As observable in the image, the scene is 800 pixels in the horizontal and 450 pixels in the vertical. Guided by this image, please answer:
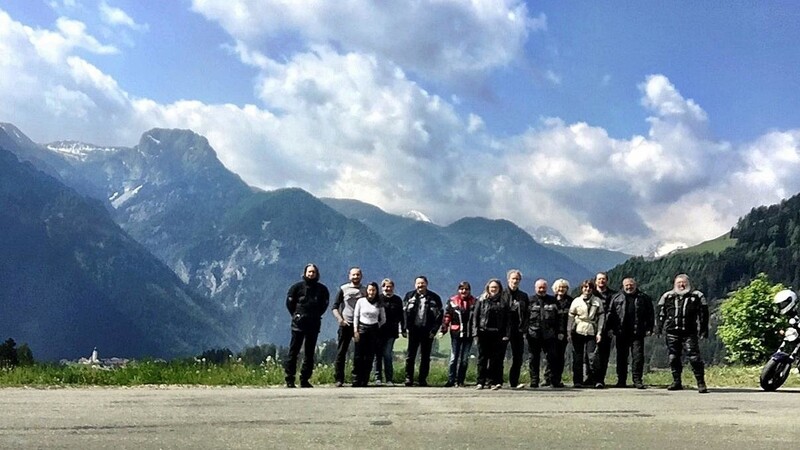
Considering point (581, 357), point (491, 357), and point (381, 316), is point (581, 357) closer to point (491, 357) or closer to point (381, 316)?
point (491, 357)

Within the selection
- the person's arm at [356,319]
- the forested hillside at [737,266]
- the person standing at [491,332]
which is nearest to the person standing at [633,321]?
the person standing at [491,332]

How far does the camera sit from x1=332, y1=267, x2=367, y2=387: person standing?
16.8 meters

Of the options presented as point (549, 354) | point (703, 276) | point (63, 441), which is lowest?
point (63, 441)

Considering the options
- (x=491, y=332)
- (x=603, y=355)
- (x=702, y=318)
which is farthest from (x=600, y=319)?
(x=491, y=332)

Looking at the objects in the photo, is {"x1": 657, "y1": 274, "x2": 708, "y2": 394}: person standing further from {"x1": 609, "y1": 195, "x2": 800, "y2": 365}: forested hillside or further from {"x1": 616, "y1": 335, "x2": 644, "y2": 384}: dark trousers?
{"x1": 609, "y1": 195, "x2": 800, "y2": 365}: forested hillside

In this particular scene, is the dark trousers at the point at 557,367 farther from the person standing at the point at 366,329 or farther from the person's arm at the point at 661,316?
the person standing at the point at 366,329

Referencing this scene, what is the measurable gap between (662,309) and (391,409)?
24.1 feet

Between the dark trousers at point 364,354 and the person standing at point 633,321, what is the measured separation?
5000 millimetres

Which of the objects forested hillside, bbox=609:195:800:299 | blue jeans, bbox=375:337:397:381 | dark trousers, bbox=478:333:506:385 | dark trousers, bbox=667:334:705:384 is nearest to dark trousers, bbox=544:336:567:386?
dark trousers, bbox=478:333:506:385

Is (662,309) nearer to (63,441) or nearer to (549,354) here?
(549,354)

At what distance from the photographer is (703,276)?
181250mm

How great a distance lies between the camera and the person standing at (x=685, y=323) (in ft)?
51.3

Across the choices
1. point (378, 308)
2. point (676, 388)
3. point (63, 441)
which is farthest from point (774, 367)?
point (63, 441)

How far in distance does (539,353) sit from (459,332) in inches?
69.2
